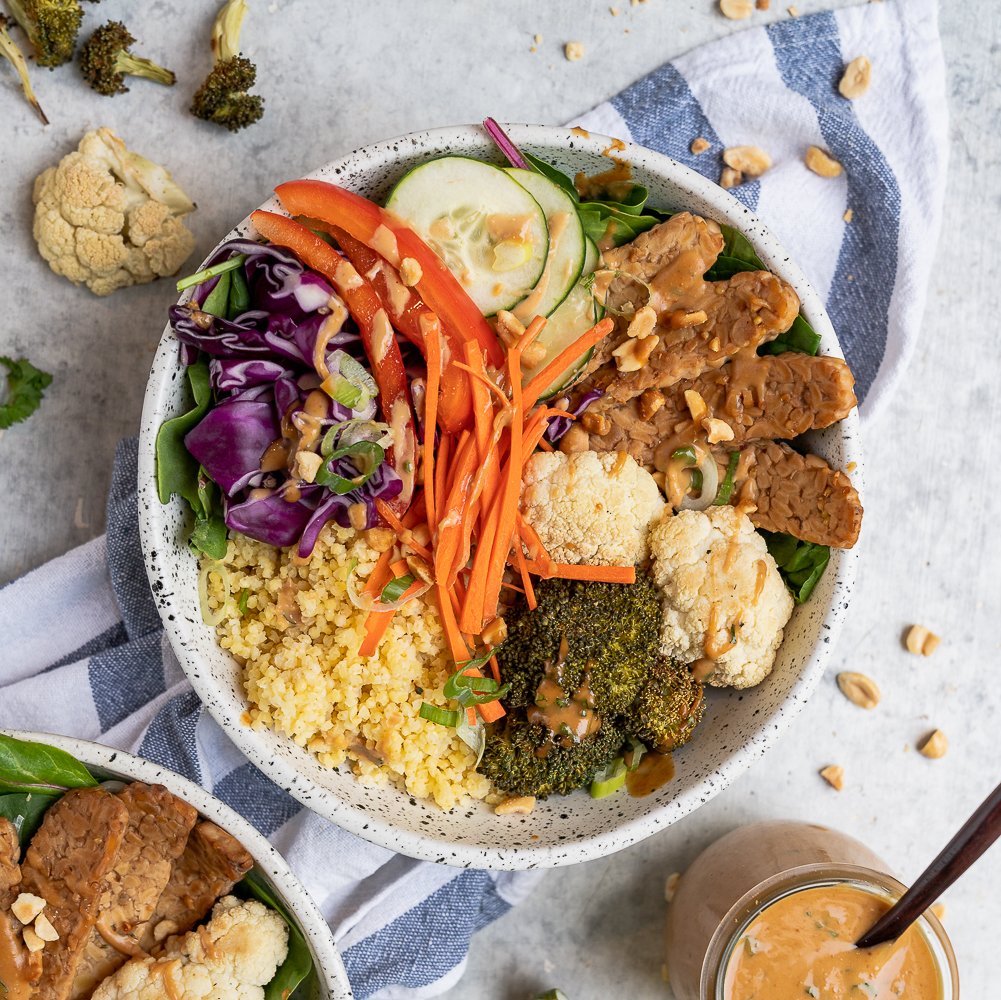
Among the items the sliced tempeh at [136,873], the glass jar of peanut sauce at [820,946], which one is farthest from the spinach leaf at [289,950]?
the glass jar of peanut sauce at [820,946]

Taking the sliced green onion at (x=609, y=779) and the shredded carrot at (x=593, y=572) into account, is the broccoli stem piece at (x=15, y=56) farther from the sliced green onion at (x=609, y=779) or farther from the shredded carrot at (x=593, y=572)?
the sliced green onion at (x=609, y=779)

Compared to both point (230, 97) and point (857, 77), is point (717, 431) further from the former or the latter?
point (230, 97)

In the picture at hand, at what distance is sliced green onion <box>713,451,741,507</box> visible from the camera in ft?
7.93

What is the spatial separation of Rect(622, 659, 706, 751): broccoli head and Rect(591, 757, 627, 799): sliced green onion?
0.36 ft

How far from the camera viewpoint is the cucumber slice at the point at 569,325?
2299 mm

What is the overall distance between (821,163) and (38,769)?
8.21 feet

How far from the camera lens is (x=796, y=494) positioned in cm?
237

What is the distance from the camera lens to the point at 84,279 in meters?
2.71

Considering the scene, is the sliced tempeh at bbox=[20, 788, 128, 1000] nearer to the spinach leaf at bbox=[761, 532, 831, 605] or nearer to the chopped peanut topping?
the chopped peanut topping

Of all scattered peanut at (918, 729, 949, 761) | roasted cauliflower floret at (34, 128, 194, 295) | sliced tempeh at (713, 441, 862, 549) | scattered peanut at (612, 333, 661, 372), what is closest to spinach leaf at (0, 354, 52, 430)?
roasted cauliflower floret at (34, 128, 194, 295)

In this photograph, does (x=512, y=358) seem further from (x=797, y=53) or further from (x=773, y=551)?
(x=797, y=53)

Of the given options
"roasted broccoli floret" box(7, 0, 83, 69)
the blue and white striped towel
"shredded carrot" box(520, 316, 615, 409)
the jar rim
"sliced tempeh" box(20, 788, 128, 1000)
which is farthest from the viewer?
the blue and white striped towel

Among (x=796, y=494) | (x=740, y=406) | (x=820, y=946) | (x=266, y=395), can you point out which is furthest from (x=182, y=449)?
(x=820, y=946)

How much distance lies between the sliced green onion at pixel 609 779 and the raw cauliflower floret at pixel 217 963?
0.79 metres
